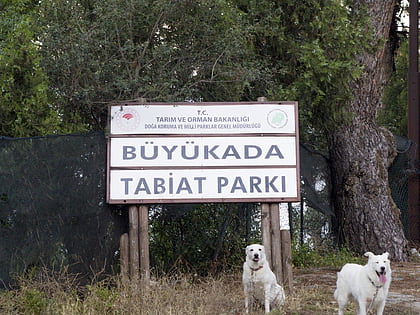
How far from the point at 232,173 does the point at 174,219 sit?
1.82 metres

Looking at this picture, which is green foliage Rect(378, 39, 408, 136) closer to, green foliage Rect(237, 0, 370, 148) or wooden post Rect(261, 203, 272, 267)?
green foliage Rect(237, 0, 370, 148)

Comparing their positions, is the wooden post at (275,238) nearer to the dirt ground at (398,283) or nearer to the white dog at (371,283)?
the dirt ground at (398,283)

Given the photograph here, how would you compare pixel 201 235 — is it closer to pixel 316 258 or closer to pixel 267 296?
pixel 316 258

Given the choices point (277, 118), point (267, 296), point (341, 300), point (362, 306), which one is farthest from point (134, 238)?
point (362, 306)

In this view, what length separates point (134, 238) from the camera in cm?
987

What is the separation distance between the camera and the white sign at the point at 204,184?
390 inches

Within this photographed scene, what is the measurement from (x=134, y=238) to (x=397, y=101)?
54.9 ft

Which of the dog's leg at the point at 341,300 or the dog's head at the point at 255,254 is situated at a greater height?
the dog's head at the point at 255,254

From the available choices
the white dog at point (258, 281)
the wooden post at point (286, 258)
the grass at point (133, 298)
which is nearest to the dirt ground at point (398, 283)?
the grass at point (133, 298)

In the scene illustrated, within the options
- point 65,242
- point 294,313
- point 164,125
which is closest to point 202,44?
point 164,125

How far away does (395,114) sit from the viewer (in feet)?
81.1

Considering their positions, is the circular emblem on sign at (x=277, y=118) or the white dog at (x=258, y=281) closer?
the white dog at (x=258, y=281)

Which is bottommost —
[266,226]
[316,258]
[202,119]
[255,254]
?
[316,258]

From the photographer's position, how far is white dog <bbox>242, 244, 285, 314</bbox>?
8.85 metres
